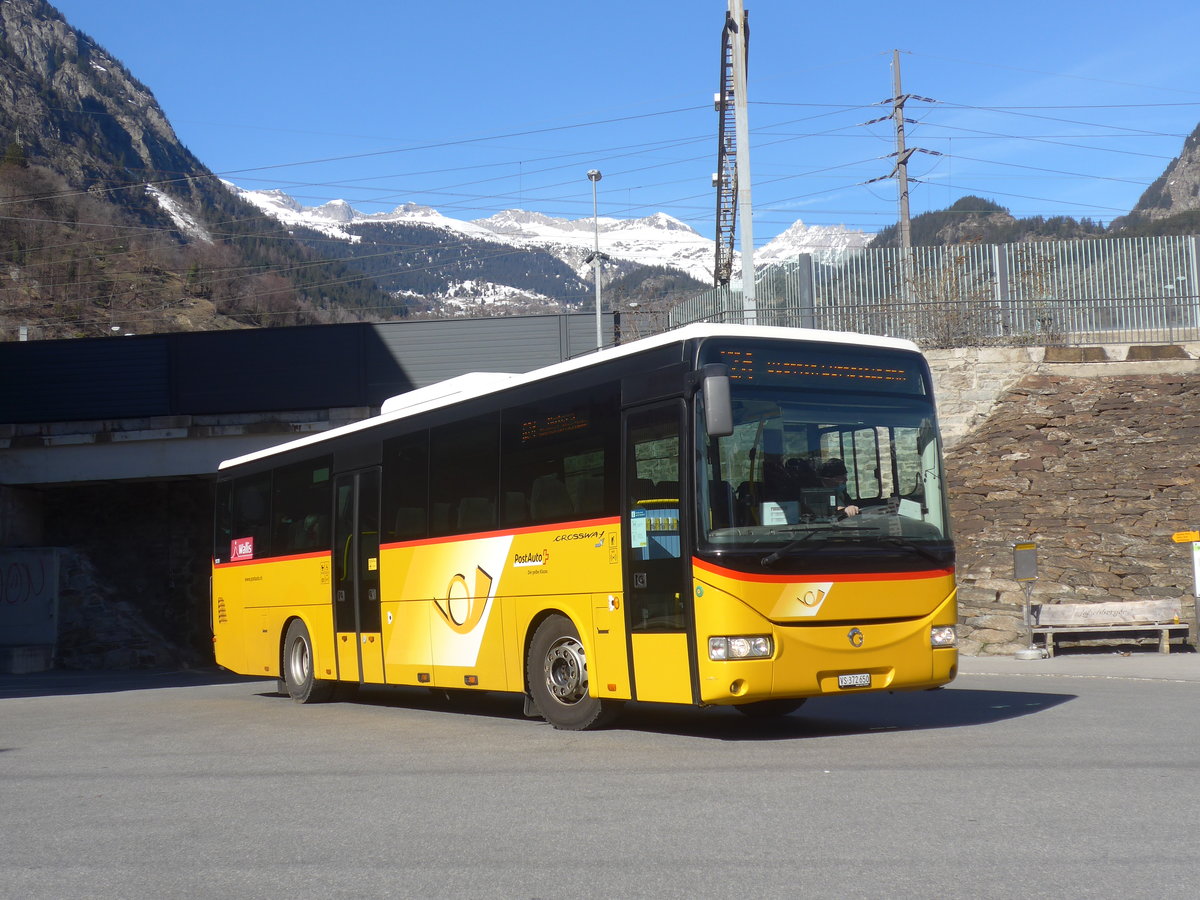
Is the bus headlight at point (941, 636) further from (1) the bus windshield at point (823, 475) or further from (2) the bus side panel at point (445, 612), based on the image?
(2) the bus side panel at point (445, 612)

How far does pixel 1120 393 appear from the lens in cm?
2348

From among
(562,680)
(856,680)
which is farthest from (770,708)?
(856,680)

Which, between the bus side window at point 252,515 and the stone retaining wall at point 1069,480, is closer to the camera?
the bus side window at point 252,515

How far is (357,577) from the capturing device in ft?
48.7

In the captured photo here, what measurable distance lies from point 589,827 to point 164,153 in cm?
18395

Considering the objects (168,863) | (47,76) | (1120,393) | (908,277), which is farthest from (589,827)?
(47,76)

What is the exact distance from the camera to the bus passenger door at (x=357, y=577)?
14.5 metres

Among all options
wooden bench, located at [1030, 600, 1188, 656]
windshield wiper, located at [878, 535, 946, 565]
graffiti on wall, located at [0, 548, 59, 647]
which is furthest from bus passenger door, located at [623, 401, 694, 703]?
graffiti on wall, located at [0, 548, 59, 647]

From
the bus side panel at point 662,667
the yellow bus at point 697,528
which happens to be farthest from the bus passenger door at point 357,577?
the bus side panel at point 662,667

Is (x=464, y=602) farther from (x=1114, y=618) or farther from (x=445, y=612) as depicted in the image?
(x=1114, y=618)

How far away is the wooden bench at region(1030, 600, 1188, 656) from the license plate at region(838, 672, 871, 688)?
9.69 m

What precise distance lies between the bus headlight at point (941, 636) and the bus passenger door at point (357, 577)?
20.3 ft

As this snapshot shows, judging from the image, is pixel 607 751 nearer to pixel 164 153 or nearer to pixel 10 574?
pixel 10 574

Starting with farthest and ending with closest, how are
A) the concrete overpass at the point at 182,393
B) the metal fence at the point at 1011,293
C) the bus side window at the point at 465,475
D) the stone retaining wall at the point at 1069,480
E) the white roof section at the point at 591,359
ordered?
the concrete overpass at the point at 182,393 < the metal fence at the point at 1011,293 < the stone retaining wall at the point at 1069,480 < the bus side window at the point at 465,475 < the white roof section at the point at 591,359
